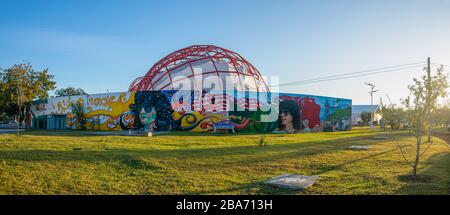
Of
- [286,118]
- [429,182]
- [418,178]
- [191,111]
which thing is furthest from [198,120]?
[429,182]

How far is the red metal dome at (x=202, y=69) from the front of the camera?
1575 inches

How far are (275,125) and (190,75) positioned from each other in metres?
12.7

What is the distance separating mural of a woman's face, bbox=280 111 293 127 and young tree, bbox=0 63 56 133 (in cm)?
3054

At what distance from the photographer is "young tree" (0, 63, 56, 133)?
128 ft

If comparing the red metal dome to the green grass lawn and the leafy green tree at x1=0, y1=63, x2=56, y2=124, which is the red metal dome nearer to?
the leafy green tree at x1=0, y1=63, x2=56, y2=124

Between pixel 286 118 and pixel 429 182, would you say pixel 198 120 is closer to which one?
pixel 286 118

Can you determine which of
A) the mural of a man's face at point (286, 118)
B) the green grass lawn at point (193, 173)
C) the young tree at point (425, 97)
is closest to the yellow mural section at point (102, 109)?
the mural of a man's face at point (286, 118)

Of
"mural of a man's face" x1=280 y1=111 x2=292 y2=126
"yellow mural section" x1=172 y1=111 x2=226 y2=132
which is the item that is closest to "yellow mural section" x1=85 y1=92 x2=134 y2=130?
"yellow mural section" x1=172 y1=111 x2=226 y2=132

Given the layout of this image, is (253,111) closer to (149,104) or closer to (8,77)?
(149,104)

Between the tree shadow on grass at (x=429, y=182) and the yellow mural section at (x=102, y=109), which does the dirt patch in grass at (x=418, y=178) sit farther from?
the yellow mural section at (x=102, y=109)

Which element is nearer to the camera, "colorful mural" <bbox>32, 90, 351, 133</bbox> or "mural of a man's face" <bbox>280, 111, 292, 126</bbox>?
"colorful mural" <bbox>32, 90, 351, 133</bbox>

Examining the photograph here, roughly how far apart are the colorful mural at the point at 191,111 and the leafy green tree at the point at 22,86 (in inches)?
327

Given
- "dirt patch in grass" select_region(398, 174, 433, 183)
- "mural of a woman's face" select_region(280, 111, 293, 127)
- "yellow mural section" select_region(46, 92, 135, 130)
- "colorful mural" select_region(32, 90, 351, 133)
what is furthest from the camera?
"mural of a woman's face" select_region(280, 111, 293, 127)
